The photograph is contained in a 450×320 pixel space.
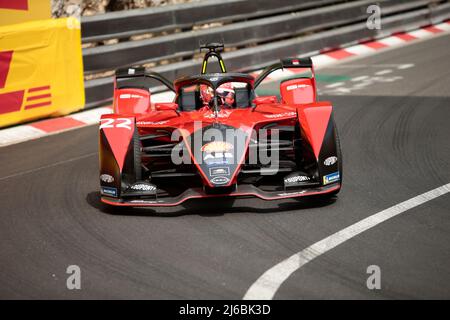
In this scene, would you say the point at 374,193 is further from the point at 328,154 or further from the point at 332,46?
the point at 332,46

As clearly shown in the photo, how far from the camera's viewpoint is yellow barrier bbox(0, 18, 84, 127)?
33.2 ft

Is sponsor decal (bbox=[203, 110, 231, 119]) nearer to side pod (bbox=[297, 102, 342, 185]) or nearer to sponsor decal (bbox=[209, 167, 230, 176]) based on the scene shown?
side pod (bbox=[297, 102, 342, 185])

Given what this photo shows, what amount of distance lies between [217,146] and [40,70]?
4.77 m

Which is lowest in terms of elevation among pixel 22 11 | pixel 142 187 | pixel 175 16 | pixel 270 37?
pixel 142 187

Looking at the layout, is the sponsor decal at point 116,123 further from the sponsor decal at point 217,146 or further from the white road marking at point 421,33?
the white road marking at point 421,33

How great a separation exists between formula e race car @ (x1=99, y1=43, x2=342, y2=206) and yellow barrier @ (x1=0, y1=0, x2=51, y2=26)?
147 inches

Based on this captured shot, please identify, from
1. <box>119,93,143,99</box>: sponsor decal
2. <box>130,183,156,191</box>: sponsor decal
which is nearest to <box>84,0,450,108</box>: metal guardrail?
<box>119,93,143,99</box>: sponsor decal

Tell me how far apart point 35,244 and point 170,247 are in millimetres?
1094

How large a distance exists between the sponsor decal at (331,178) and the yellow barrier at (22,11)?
18.7 ft

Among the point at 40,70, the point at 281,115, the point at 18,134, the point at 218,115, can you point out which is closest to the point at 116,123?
the point at 218,115

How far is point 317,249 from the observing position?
569 centimetres

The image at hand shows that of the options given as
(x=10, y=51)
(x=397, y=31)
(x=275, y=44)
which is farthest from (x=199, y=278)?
(x=397, y=31)

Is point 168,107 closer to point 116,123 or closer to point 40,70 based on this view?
point 116,123

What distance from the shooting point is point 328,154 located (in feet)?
22.2
